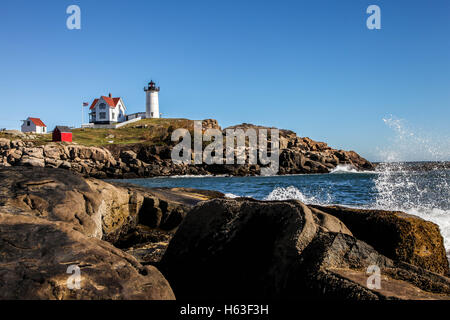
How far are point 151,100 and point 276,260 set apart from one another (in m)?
88.6

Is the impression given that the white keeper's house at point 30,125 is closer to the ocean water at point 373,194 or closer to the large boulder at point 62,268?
the ocean water at point 373,194

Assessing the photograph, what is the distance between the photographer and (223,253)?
4320mm

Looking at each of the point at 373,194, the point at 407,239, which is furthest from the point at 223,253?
the point at 373,194

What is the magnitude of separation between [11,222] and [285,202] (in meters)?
2.85

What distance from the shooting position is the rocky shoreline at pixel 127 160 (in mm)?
47750

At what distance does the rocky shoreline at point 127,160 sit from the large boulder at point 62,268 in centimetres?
4432

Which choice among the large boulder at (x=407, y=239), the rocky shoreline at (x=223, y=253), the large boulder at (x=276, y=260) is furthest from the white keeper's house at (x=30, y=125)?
the large boulder at (x=407, y=239)

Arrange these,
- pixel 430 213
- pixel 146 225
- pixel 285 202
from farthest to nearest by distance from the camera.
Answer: pixel 430 213, pixel 146 225, pixel 285 202

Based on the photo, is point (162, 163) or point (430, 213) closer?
point (430, 213)
